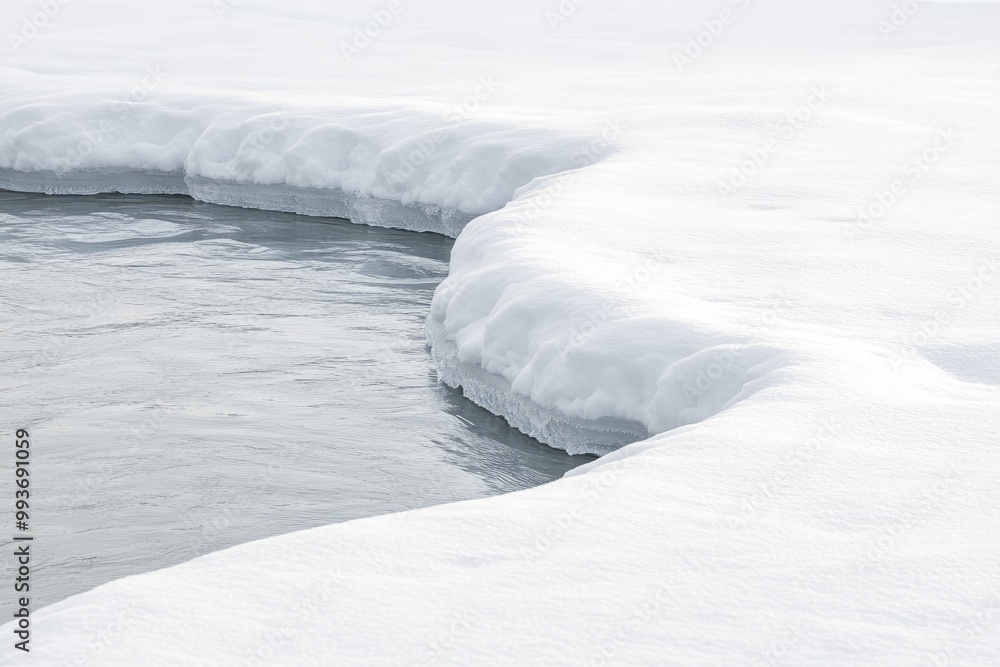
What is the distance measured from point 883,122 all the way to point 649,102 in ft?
8.86

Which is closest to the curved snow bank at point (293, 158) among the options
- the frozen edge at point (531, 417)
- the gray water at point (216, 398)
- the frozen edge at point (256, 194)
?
the frozen edge at point (256, 194)

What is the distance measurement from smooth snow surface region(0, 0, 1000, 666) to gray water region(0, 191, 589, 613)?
56 cm

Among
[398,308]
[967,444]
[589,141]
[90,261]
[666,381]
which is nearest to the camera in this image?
[967,444]

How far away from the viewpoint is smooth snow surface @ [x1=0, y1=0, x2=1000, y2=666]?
10.3 ft

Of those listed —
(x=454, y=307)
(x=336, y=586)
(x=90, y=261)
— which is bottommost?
(x=90, y=261)

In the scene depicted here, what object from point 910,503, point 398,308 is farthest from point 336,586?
point 398,308

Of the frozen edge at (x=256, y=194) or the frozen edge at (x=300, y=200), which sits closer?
the frozen edge at (x=300, y=200)

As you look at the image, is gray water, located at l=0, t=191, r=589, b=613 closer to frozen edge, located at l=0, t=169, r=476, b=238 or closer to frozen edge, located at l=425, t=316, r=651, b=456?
frozen edge, located at l=425, t=316, r=651, b=456

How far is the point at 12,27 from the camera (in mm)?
19141

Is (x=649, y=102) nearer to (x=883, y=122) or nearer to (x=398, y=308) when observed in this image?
(x=883, y=122)

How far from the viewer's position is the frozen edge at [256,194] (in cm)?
1073

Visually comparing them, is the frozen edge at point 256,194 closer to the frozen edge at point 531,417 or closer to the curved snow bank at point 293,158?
the curved snow bank at point 293,158

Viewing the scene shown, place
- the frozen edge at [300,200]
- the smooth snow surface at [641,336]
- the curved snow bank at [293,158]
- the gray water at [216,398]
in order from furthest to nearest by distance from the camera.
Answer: the curved snow bank at [293,158] < the frozen edge at [300,200] < the gray water at [216,398] < the smooth snow surface at [641,336]

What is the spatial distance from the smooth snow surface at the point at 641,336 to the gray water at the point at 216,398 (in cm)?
56
